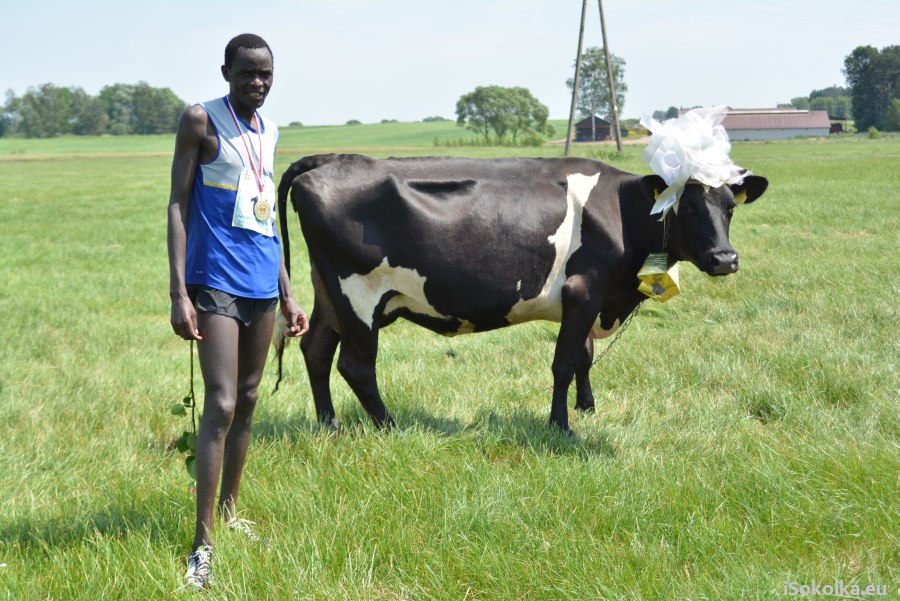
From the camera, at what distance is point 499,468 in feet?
14.8

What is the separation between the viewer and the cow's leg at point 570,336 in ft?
17.3

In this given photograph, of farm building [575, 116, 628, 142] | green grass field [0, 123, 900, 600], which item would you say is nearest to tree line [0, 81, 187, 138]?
farm building [575, 116, 628, 142]

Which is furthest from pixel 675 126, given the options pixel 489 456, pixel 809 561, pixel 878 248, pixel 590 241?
pixel 878 248

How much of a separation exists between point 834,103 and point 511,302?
622ft

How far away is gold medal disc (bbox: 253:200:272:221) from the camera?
350 cm

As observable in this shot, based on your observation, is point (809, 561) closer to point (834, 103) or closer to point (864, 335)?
point (864, 335)

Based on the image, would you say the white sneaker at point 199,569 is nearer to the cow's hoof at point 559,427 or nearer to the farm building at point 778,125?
the cow's hoof at point 559,427

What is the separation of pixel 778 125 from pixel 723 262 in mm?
118700

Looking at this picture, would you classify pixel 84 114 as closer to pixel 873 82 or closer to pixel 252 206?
pixel 873 82

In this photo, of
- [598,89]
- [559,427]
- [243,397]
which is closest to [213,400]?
[243,397]

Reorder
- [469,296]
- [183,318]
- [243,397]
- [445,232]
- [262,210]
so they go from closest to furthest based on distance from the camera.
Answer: [183,318], [262,210], [243,397], [445,232], [469,296]

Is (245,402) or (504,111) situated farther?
(504,111)

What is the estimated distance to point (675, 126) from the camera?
5.22 m

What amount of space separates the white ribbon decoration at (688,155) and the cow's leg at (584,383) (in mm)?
1164
